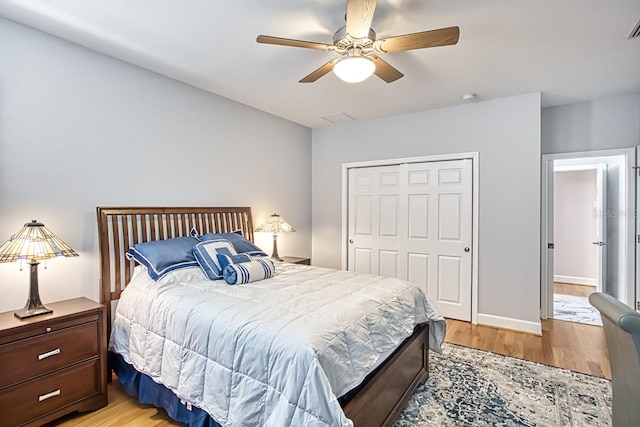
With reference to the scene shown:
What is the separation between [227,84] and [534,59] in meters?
2.90

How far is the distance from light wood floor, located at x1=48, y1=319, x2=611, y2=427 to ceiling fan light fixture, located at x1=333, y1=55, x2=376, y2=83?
2.59 meters

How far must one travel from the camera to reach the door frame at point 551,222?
370 cm

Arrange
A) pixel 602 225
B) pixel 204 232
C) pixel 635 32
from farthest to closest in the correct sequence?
pixel 602 225, pixel 204 232, pixel 635 32

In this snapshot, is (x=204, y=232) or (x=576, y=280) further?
(x=576, y=280)

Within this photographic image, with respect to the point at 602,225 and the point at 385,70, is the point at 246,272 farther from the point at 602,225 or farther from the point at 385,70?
the point at 602,225

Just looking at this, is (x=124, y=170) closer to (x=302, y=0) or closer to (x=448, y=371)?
(x=302, y=0)

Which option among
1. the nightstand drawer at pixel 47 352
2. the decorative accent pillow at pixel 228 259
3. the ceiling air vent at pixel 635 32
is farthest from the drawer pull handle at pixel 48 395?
the ceiling air vent at pixel 635 32

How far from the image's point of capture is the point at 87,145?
2645mm

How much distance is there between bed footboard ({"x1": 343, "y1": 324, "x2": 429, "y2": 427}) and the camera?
1683 millimetres

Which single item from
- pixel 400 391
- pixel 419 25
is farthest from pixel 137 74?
pixel 400 391

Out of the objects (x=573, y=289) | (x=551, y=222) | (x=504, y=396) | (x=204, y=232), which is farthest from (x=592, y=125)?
(x=204, y=232)

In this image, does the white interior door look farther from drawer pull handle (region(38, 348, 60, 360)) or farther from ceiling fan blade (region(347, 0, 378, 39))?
drawer pull handle (region(38, 348, 60, 360))

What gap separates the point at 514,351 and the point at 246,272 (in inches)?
108

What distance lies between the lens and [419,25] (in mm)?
2293
